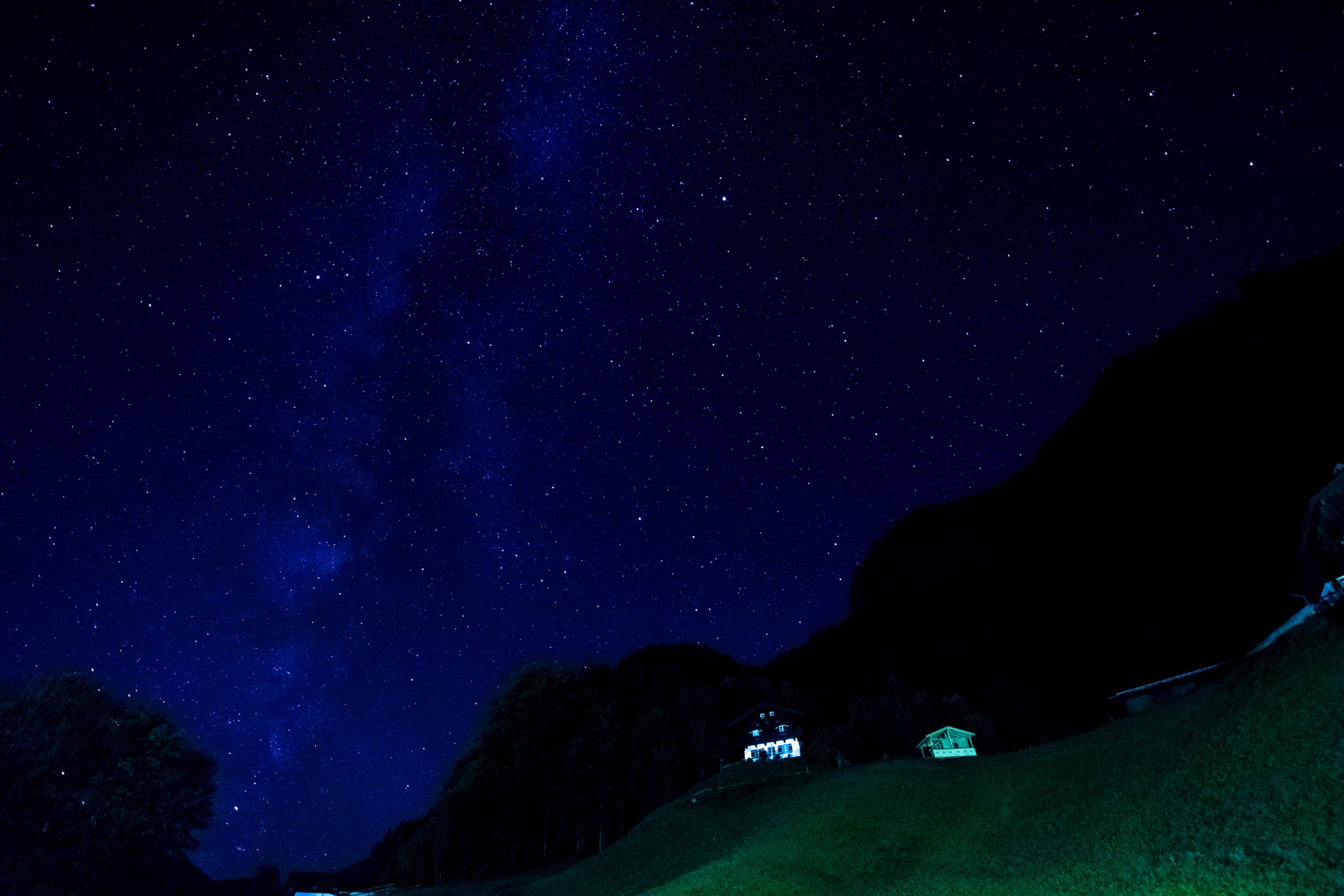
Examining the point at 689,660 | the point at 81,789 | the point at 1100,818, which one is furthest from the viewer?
the point at 689,660

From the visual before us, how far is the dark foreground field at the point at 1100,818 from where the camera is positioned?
19906 mm

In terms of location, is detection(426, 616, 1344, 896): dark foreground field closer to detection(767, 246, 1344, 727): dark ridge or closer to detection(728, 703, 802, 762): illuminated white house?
detection(728, 703, 802, 762): illuminated white house

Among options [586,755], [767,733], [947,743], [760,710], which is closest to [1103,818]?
[947,743]

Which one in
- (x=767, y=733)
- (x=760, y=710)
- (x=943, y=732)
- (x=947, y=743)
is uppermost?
(x=760, y=710)

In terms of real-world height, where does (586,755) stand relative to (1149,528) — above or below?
below

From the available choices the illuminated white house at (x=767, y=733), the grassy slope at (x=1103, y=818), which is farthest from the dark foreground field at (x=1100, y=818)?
the illuminated white house at (x=767, y=733)

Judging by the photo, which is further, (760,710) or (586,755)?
(760,710)

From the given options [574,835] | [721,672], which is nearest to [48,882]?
[574,835]

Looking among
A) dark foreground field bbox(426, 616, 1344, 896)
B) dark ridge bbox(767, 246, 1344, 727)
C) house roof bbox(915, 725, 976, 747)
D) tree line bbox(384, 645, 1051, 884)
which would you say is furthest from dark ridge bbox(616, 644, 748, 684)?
dark foreground field bbox(426, 616, 1344, 896)

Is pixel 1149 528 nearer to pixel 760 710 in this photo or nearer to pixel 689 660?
pixel 760 710

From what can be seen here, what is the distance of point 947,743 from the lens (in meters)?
57.4

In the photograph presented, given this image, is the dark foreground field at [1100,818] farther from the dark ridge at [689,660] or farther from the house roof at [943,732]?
the dark ridge at [689,660]

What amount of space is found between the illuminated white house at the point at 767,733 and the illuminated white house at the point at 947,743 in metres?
18.4

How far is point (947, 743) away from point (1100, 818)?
112 ft
